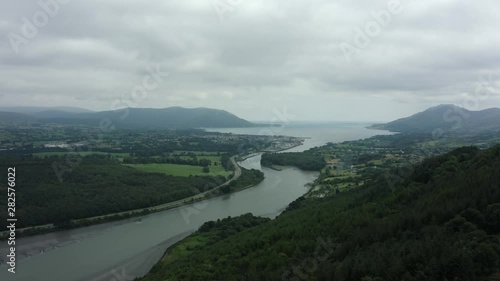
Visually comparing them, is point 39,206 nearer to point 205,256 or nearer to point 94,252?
point 94,252

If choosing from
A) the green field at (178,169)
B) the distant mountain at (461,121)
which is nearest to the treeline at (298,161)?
the green field at (178,169)

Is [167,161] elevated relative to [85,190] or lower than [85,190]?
elevated

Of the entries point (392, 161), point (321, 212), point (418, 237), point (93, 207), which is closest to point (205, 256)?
point (321, 212)

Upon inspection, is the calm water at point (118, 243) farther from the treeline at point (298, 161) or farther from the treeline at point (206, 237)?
the treeline at point (298, 161)

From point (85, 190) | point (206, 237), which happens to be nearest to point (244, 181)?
point (85, 190)

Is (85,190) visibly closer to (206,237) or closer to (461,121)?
(206,237)

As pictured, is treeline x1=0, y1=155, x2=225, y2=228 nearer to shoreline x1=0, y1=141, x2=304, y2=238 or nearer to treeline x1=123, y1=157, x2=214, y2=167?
shoreline x1=0, y1=141, x2=304, y2=238

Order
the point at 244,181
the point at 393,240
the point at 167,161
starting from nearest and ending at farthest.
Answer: the point at 393,240, the point at 244,181, the point at 167,161

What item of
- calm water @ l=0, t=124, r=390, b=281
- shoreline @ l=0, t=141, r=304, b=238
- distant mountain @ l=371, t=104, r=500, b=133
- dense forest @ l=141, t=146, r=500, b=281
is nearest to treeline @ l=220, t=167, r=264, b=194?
shoreline @ l=0, t=141, r=304, b=238
